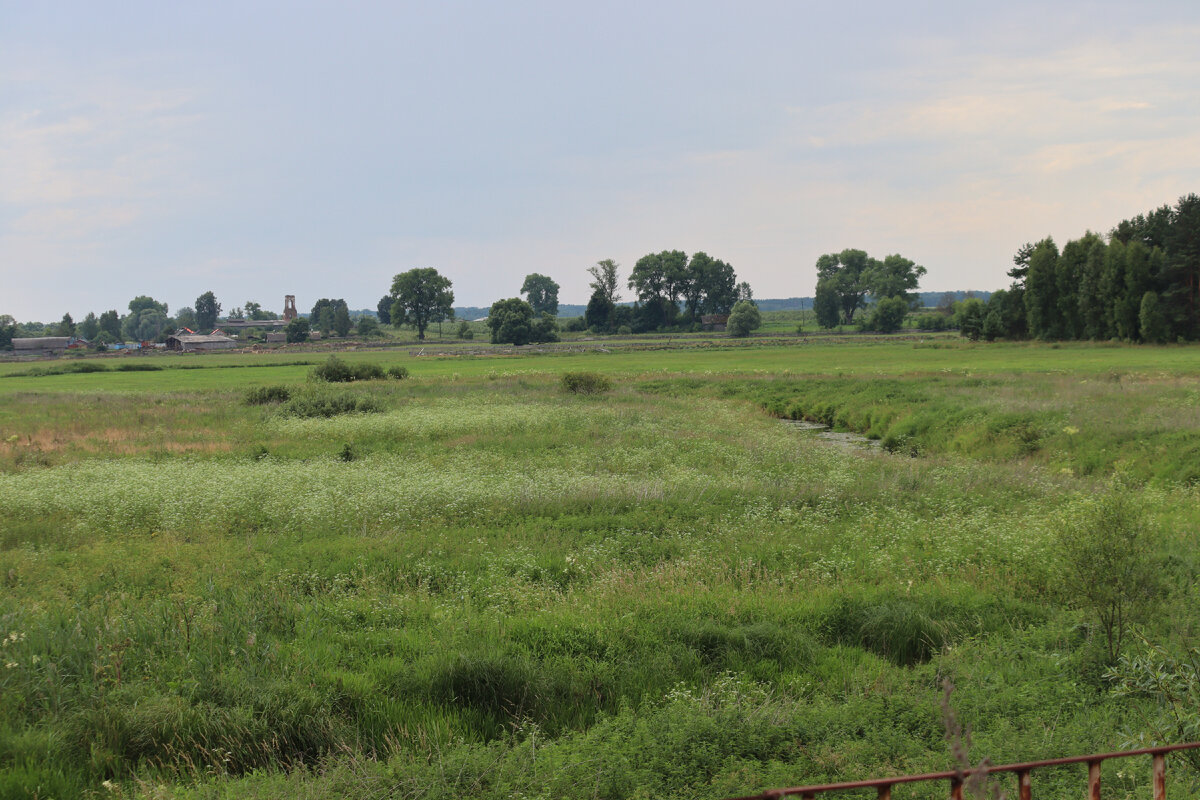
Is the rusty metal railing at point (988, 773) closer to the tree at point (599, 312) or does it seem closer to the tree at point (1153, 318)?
the tree at point (1153, 318)

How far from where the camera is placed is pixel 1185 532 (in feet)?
43.4

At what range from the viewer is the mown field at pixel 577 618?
695 centimetres

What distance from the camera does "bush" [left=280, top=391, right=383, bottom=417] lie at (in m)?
40.0

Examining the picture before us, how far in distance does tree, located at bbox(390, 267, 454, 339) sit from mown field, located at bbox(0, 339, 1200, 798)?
490 ft

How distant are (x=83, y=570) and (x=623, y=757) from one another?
11.0 m

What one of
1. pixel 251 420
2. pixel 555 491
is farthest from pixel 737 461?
pixel 251 420

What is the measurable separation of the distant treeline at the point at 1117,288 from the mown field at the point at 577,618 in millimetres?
61566

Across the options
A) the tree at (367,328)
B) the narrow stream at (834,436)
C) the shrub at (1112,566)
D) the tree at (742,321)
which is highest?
the tree at (367,328)

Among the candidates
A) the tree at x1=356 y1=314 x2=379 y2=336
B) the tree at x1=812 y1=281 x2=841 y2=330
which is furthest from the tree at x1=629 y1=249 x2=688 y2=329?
the tree at x1=356 y1=314 x2=379 y2=336

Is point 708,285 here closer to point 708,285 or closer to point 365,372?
point 708,285

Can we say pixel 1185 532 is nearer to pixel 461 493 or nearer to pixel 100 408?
pixel 461 493

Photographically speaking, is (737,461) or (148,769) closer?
(148,769)

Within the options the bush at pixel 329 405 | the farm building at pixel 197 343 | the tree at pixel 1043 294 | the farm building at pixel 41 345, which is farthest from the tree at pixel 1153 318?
the farm building at pixel 41 345

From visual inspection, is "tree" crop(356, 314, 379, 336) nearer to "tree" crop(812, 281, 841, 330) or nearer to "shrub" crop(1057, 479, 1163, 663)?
"tree" crop(812, 281, 841, 330)
